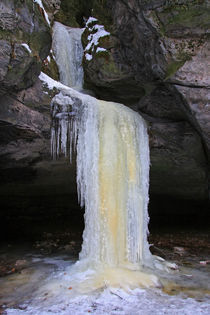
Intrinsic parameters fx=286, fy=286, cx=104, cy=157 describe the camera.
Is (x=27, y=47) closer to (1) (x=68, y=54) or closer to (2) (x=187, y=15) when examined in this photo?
(2) (x=187, y=15)

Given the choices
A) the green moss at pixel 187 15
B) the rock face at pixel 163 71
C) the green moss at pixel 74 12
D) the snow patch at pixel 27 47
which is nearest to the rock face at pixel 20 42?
the snow patch at pixel 27 47

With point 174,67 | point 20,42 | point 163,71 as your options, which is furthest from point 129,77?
point 20,42

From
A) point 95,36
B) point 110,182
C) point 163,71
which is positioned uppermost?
point 95,36

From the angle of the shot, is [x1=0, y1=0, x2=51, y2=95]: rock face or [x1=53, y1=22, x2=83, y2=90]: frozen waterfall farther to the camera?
[x1=53, y1=22, x2=83, y2=90]: frozen waterfall

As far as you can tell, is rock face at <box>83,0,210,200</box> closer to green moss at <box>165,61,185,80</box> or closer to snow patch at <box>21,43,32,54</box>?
green moss at <box>165,61,185,80</box>

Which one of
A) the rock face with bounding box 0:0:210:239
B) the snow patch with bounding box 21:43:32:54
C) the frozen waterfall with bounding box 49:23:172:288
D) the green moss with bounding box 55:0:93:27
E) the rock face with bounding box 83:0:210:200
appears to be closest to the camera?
the frozen waterfall with bounding box 49:23:172:288

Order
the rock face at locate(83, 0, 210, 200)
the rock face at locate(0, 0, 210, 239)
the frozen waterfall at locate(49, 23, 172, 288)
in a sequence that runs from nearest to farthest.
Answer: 1. the frozen waterfall at locate(49, 23, 172, 288)
2. the rock face at locate(0, 0, 210, 239)
3. the rock face at locate(83, 0, 210, 200)

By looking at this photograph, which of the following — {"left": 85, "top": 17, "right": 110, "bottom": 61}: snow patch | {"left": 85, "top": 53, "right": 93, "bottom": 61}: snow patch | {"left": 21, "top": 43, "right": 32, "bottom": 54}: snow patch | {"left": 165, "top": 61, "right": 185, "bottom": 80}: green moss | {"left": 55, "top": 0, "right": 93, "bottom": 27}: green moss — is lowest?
{"left": 165, "top": 61, "right": 185, "bottom": 80}: green moss

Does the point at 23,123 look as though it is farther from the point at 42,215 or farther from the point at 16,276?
the point at 42,215

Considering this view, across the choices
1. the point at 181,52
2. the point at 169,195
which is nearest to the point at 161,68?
the point at 181,52

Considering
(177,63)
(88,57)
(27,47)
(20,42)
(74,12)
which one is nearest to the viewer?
(20,42)

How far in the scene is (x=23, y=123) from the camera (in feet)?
20.5

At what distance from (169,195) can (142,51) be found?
6.84 meters

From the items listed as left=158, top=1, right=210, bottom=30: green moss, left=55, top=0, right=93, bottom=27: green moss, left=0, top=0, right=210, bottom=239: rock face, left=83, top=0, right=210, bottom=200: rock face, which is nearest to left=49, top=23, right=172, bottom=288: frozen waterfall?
left=0, top=0, right=210, bottom=239: rock face
